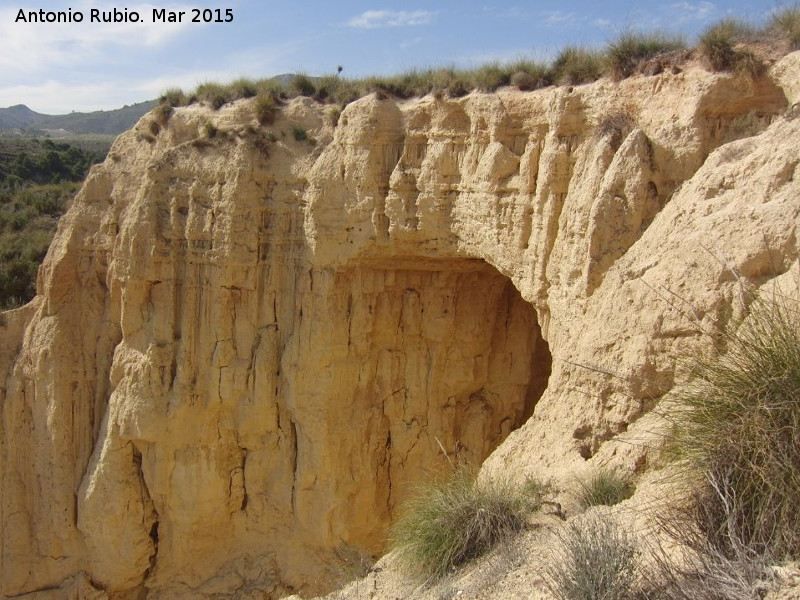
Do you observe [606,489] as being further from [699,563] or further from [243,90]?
[243,90]

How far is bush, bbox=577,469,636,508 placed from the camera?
4.30 m

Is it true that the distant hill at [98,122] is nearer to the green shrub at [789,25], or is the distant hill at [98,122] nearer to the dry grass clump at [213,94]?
the dry grass clump at [213,94]

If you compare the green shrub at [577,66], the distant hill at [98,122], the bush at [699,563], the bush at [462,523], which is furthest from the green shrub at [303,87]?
the distant hill at [98,122]

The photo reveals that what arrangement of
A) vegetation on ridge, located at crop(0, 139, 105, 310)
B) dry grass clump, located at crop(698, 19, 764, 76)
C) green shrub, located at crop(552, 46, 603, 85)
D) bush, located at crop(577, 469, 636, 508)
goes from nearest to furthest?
bush, located at crop(577, 469, 636, 508)
dry grass clump, located at crop(698, 19, 764, 76)
green shrub, located at crop(552, 46, 603, 85)
vegetation on ridge, located at crop(0, 139, 105, 310)

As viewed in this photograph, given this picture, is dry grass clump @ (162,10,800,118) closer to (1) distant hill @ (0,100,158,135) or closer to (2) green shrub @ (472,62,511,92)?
(2) green shrub @ (472,62,511,92)

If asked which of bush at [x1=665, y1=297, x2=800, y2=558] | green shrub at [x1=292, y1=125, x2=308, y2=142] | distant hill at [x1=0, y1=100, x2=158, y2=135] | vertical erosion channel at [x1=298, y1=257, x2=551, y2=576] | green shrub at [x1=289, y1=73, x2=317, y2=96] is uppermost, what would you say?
distant hill at [x1=0, y1=100, x2=158, y2=135]

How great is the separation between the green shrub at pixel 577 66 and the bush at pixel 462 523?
427cm

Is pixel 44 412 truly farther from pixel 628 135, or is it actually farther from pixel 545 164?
pixel 628 135

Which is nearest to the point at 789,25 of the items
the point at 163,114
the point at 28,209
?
the point at 163,114

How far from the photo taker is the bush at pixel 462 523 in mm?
4531

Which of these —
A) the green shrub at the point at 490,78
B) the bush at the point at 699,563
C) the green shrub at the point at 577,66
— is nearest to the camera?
the bush at the point at 699,563

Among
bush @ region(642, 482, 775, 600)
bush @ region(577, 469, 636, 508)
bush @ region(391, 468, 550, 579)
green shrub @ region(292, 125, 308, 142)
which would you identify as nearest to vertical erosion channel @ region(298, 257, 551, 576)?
green shrub @ region(292, 125, 308, 142)

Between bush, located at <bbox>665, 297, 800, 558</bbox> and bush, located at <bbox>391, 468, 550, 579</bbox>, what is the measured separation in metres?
1.39

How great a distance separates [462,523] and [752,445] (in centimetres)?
207
